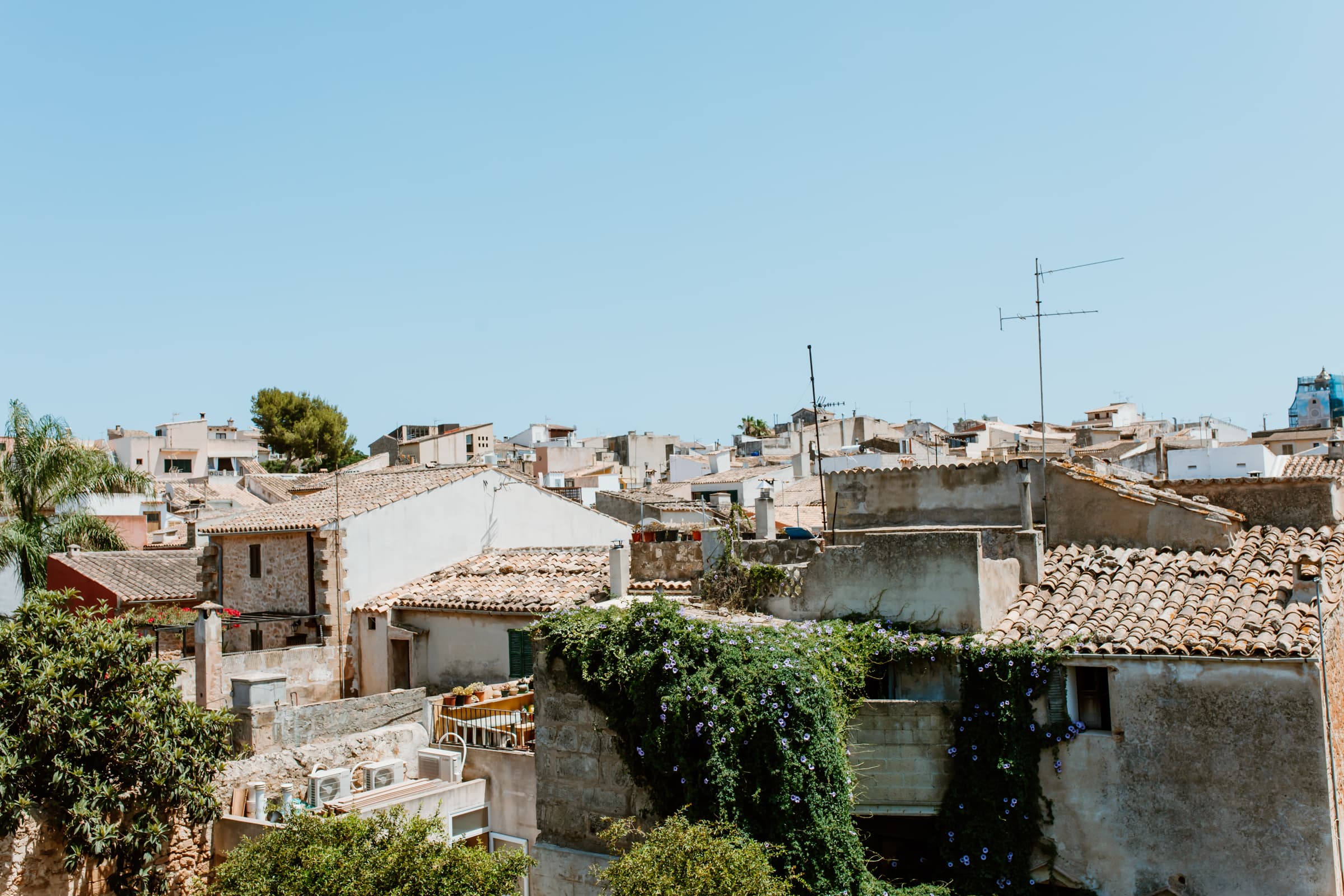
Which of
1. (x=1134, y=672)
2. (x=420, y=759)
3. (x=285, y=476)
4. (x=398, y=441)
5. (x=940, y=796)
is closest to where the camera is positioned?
(x=1134, y=672)

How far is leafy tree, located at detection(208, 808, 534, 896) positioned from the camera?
45.1 feet

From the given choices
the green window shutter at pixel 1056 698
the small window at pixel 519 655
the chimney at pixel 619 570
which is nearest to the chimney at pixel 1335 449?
the green window shutter at pixel 1056 698

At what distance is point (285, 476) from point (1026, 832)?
43.4 m

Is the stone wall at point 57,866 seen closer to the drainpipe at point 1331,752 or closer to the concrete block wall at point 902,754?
the concrete block wall at point 902,754

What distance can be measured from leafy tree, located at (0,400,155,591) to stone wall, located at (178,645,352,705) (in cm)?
1028

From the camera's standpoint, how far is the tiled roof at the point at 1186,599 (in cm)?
1427

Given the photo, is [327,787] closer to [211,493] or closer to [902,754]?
[902,754]

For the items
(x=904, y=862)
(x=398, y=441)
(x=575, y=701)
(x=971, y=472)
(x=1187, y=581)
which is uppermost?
(x=398, y=441)

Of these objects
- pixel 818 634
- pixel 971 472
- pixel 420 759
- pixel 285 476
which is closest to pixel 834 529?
pixel 971 472

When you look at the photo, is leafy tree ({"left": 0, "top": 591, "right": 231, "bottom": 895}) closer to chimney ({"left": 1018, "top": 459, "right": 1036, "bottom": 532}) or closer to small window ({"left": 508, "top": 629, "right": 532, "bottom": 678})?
small window ({"left": 508, "top": 629, "right": 532, "bottom": 678})

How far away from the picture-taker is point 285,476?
51531 mm

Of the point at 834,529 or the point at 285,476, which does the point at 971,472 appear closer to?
the point at 834,529

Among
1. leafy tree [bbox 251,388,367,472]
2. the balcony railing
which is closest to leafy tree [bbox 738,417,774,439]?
leafy tree [bbox 251,388,367,472]

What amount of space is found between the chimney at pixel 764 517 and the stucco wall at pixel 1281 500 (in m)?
7.41
